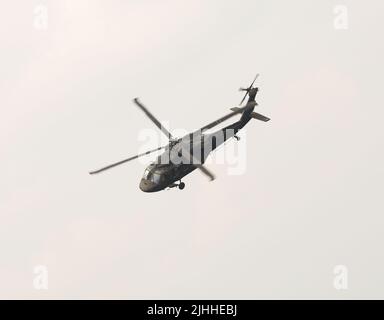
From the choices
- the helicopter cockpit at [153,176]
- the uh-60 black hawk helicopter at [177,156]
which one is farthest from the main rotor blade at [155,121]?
the helicopter cockpit at [153,176]

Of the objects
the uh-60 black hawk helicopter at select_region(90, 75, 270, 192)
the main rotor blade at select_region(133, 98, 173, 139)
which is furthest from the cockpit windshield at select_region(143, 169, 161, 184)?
the main rotor blade at select_region(133, 98, 173, 139)

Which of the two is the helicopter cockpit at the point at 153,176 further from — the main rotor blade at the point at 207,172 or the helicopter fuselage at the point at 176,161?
the main rotor blade at the point at 207,172

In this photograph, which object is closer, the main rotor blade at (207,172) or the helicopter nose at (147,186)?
the main rotor blade at (207,172)

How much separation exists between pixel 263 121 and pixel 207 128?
9.50m

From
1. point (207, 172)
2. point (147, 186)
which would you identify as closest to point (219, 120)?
point (147, 186)

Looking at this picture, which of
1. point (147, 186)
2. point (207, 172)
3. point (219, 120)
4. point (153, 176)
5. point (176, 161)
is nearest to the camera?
point (207, 172)

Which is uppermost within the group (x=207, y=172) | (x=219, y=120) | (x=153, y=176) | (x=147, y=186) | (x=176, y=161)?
(x=219, y=120)

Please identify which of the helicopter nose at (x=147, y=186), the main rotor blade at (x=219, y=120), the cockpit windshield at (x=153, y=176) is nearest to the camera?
the cockpit windshield at (x=153, y=176)

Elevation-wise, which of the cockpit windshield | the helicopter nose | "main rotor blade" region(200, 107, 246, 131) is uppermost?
"main rotor blade" region(200, 107, 246, 131)

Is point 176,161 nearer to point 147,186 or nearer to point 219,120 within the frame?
point 147,186

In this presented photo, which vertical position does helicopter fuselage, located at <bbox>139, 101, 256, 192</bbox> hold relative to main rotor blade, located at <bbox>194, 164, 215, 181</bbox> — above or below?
above

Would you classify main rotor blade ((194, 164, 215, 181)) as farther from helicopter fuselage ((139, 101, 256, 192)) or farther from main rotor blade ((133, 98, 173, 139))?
main rotor blade ((133, 98, 173, 139))

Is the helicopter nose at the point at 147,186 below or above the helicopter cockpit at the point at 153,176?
below

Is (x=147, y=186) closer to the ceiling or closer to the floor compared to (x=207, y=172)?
closer to the floor
